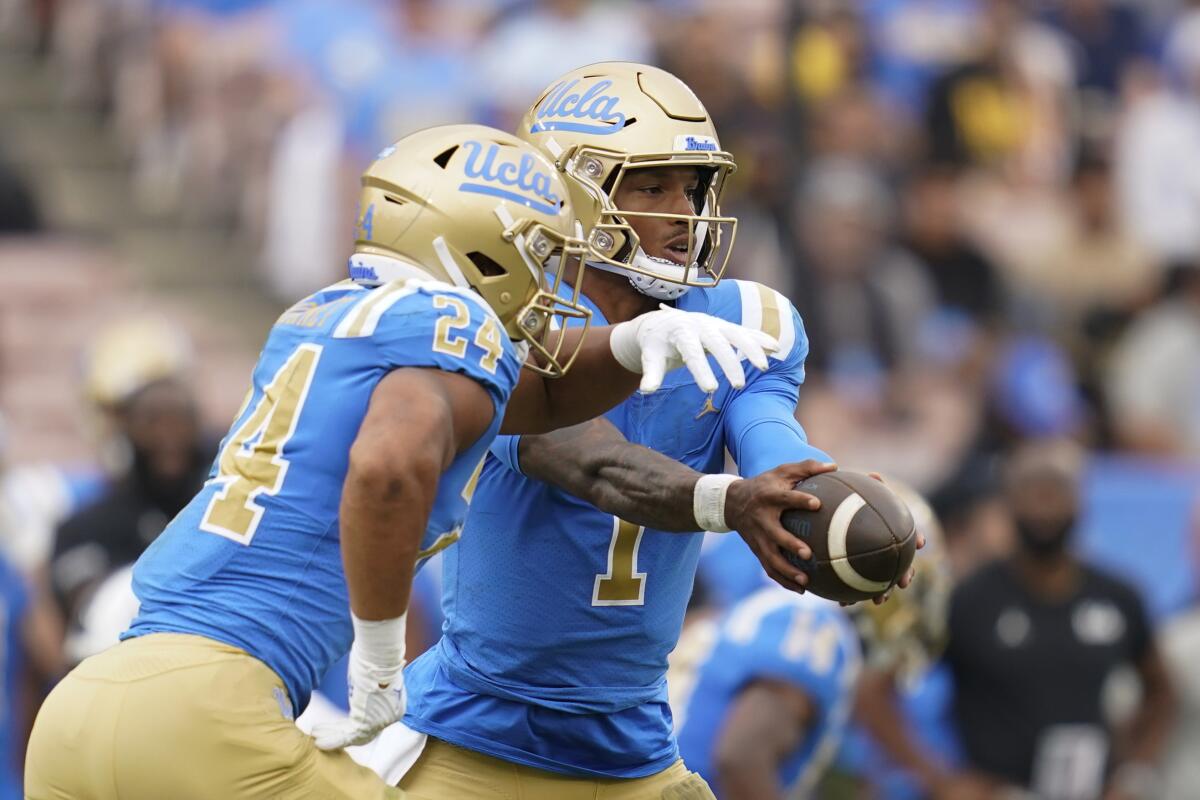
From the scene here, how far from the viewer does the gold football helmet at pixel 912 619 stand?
20.9 ft

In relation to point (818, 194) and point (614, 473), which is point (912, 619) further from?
point (818, 194)

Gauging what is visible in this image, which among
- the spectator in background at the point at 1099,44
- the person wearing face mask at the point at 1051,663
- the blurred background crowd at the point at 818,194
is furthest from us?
the spectator in background at the point at 1099,44

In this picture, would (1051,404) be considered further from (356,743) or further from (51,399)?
(356,743)

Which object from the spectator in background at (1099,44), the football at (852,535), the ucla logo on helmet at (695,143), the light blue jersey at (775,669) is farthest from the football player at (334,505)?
the spectator in background at (1099,44)

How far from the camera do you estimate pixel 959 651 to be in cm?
762

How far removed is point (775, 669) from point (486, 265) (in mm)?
2040

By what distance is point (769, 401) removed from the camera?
421cm

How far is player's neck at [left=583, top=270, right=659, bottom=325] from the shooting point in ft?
14.7

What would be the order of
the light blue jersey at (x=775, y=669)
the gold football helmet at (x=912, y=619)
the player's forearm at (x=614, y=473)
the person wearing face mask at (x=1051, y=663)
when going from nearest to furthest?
the player's forearm at (x=614, y=473)
the light blue jersey at (x=775, y=669)
the gold football helmet at (x=912, y=619)
the person wearing face mask at (x=1051, y=663)

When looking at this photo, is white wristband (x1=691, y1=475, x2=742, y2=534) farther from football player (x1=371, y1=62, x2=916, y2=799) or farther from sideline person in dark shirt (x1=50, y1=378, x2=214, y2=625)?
sideline person in dark shirt (x1=50, y1=378, x2=214, y2=625)

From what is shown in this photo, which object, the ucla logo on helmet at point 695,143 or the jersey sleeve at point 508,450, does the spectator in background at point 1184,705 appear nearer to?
the ucla logo on helmet at point 695,143

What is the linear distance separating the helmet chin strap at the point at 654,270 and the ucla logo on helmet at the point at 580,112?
293mm

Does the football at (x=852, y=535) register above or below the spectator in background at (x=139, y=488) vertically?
above

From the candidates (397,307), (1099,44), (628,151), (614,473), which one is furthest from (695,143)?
(1099,44)
